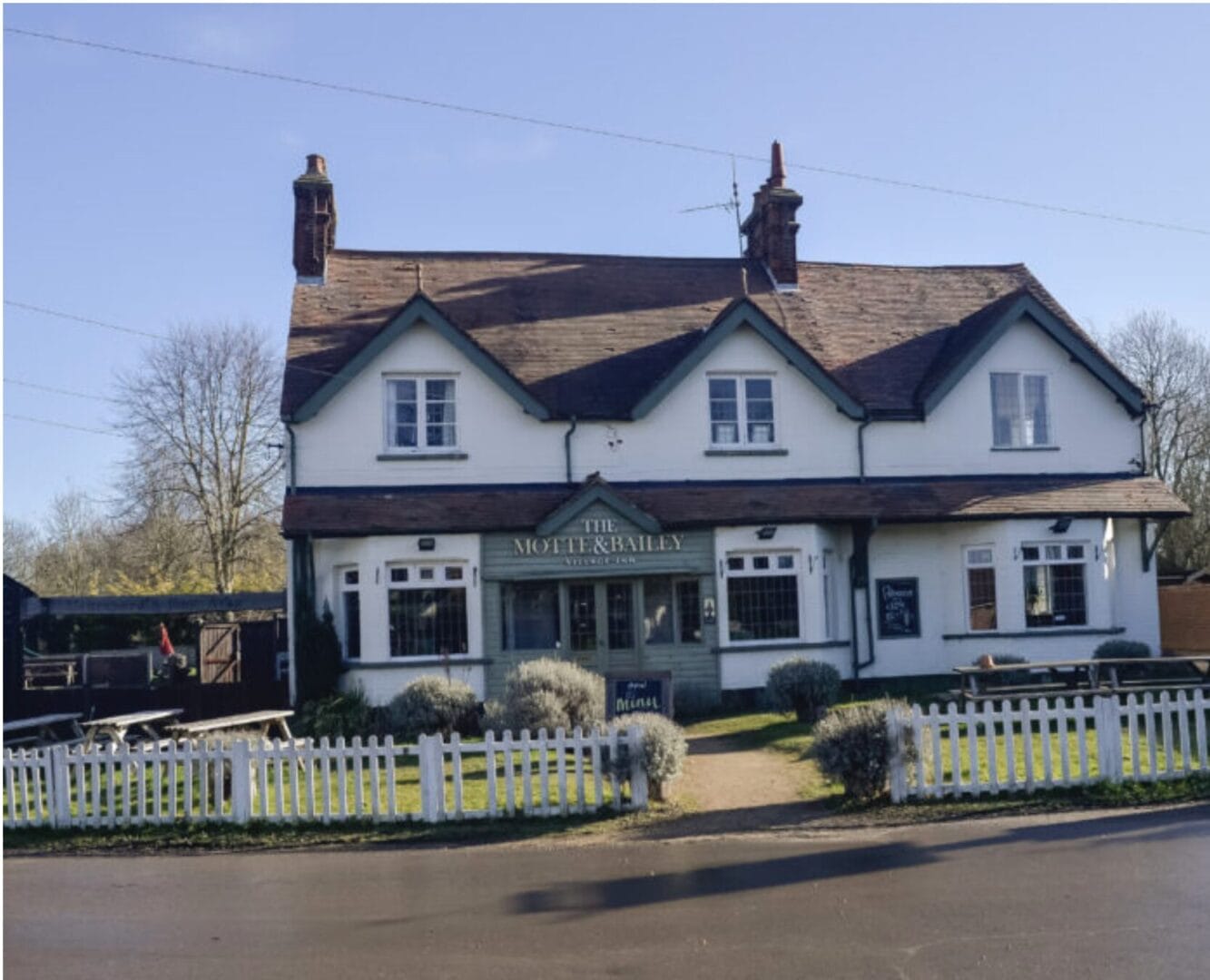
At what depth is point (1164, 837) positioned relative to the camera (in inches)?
436

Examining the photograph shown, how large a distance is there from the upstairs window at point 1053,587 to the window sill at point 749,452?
4720 millimetres

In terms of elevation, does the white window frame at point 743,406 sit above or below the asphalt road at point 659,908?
above

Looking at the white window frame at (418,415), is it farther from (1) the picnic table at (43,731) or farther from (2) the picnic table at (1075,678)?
(2) the picnic table at (1075,678)

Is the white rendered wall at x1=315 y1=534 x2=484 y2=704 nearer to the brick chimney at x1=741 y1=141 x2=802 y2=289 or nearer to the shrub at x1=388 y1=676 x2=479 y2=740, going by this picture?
the shrub at x1=388 y1=676 x2=479 y2=740

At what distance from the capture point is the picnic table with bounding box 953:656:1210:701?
59.7 ft

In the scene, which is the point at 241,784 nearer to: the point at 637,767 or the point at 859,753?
the point at 637,767

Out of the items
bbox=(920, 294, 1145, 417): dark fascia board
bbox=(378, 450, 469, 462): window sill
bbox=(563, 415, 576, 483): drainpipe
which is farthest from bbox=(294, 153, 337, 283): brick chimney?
bbox=(920, 294, 1145, 417): dark fascia board

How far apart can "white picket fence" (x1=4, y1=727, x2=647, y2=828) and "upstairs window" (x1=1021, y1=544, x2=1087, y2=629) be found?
12.9m

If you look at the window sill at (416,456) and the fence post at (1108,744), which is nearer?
the fence post at (1108,744)

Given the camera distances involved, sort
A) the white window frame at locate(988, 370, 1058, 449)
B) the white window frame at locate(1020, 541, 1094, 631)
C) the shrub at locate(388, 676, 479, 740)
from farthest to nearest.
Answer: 1. the white window frame at locate(988, 370, 1058, 449)
2. the white window frame at locate(1020, 541, 1094, 631)
3. the shrub at locate(388, 676, 479, 740)

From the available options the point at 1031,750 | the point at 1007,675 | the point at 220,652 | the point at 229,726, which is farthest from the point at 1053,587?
the point at 220,652

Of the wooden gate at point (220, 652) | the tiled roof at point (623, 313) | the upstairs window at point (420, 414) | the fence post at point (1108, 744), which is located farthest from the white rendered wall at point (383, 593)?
the fence post at point (1108, 744)

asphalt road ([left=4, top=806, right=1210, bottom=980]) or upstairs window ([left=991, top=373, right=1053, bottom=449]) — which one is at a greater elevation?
upstairs window ([left=991, top=373, right=1053, bottom=449])

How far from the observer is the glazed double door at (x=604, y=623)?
74.7 feet
